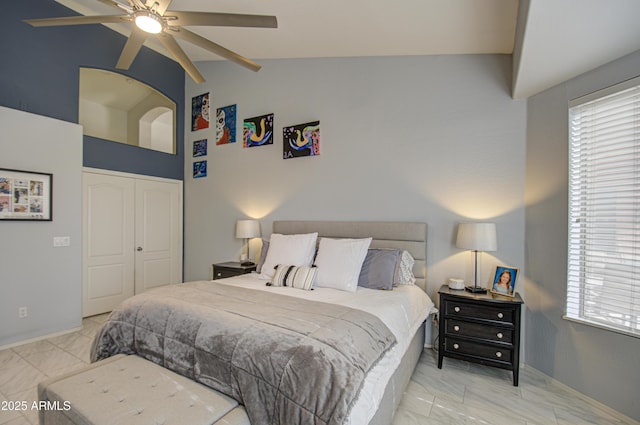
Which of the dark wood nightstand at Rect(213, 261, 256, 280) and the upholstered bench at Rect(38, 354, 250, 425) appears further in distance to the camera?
the dark wood nightstand at Rect(213, 261, 256, 280)

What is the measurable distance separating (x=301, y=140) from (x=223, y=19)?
1.83 meters

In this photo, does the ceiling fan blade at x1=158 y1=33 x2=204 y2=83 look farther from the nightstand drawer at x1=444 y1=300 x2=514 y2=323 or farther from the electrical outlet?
the nightstand drawer at x1=444 y1=300 x2=514 y2=323

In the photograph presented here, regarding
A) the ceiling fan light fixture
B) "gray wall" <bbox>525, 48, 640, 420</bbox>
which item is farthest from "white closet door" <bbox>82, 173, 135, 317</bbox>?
"gray wall" <bbox>525, 48, 640, 420</bbox>

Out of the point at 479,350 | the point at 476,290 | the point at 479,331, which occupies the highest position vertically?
the point at 476,290

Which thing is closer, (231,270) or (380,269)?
(380,269)

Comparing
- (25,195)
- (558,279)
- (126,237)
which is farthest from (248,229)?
(558,279)

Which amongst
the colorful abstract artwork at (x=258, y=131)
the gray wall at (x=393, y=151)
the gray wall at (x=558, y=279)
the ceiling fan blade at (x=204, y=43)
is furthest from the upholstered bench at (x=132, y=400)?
Result: the colorful abstract artwork at (x=258, y=131)

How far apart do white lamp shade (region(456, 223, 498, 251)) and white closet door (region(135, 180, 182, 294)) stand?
4.29 meters

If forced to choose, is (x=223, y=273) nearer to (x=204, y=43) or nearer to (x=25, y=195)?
(x=25, y=195)

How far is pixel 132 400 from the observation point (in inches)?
55.1

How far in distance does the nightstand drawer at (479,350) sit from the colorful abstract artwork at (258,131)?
312cm

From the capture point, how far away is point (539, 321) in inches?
100

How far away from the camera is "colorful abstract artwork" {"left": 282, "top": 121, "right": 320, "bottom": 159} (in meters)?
3.63

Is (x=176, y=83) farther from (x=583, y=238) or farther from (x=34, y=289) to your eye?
(x=583, y=238)
